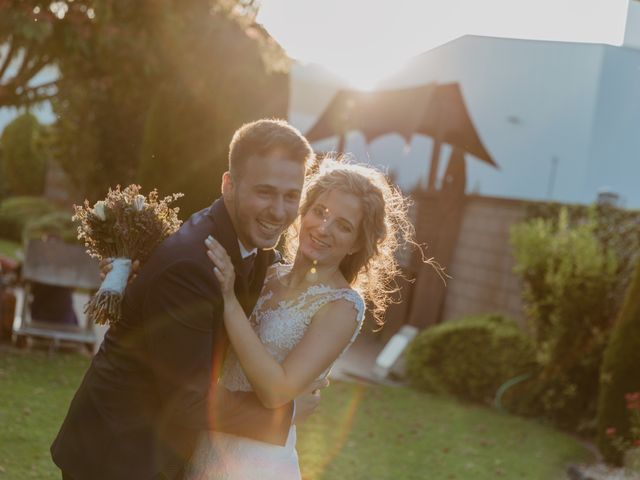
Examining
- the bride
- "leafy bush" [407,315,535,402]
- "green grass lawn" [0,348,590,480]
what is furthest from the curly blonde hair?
"leafy bush" [407,315,535,402]

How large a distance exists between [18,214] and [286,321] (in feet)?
70.0

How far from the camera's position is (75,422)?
2.69m

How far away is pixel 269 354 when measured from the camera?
2770 mm

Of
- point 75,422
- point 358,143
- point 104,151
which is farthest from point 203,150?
point 358,143

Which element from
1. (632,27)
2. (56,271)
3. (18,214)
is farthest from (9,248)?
(632,27)

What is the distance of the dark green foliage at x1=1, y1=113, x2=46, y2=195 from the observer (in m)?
25.6

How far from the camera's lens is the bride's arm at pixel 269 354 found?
262 cm

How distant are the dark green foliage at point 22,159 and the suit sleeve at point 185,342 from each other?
24.3 meters

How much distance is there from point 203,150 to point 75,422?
635 centimetres

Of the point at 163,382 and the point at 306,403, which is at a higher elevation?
the point at 163,382

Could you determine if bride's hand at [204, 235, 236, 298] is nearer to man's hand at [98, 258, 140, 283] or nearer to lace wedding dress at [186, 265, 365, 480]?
man's hand at [98, 258, 140, 283]

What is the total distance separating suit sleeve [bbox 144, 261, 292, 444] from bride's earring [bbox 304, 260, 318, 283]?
683mm

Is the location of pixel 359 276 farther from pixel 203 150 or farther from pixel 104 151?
pixel 104 151

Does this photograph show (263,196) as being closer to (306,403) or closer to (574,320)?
(306,403)
